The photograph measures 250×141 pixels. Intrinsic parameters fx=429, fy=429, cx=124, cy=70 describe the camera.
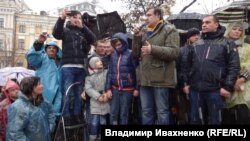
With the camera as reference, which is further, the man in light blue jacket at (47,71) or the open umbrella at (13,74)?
the open umbrella at (13,74)

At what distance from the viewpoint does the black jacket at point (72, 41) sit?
7152mm

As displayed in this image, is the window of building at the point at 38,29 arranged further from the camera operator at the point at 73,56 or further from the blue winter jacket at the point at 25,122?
the blue winter jacket at the point at 25,122

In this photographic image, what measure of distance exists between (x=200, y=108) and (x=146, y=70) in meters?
0.95

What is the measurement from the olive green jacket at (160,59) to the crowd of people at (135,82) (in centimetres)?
1

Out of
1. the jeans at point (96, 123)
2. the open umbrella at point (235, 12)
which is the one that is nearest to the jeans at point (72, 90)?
the jeans at point (96, 123)

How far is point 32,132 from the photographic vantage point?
536cm

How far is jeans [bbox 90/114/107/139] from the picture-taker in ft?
22.3

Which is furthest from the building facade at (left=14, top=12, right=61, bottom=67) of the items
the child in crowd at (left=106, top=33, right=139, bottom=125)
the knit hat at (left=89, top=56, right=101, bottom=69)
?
the child in crowd at (left=106, top=33, right=139, bottom=125)

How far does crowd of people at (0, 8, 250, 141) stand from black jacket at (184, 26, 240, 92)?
0.5 inches

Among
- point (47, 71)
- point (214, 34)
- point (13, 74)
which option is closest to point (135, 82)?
point (214, 34)

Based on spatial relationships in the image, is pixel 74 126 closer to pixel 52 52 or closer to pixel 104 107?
pixel 104 107

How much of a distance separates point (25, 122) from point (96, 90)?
6.05 feet

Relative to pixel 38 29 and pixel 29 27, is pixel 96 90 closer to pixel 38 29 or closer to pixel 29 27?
pixel 38 29

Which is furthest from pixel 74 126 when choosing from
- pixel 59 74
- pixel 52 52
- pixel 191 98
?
pixel 191 98
